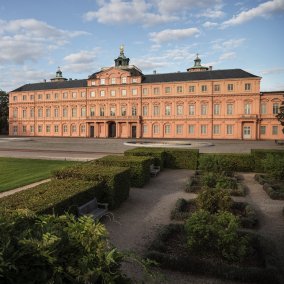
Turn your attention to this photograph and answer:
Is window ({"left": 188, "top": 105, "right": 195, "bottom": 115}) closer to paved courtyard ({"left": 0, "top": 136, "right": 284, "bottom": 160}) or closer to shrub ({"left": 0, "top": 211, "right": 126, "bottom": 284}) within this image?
paved courtyard ({"left": 0, "top": 136, "right": 284, "bottom": 160})

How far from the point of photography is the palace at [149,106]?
53.0 meters

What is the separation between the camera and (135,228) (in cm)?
855

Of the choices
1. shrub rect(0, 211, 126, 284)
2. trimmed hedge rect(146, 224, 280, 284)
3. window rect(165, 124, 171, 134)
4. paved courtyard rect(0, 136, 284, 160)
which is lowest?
trimmed hedge rect(146, 224, 280, 284)

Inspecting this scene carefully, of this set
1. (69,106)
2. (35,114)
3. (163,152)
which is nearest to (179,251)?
(163,152)

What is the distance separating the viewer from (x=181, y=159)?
19.8m

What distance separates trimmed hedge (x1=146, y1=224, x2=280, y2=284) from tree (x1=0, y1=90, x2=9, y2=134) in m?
78.0

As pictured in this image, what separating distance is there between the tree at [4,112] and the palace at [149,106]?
241 inches

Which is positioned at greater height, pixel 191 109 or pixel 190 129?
pixel 191 109

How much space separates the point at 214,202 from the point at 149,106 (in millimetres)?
50427

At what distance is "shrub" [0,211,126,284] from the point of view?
2.37 m

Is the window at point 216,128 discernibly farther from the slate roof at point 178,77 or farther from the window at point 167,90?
the window at point 167,90

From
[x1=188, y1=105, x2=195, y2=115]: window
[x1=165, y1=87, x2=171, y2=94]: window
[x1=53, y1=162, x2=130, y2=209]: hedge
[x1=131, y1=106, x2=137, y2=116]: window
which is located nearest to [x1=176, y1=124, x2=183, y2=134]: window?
[x1=188, y1=105, x2=195, y2=115]: window

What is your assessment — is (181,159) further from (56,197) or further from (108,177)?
(56,197)

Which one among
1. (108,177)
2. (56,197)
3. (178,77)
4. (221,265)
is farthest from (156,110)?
(221,265)
